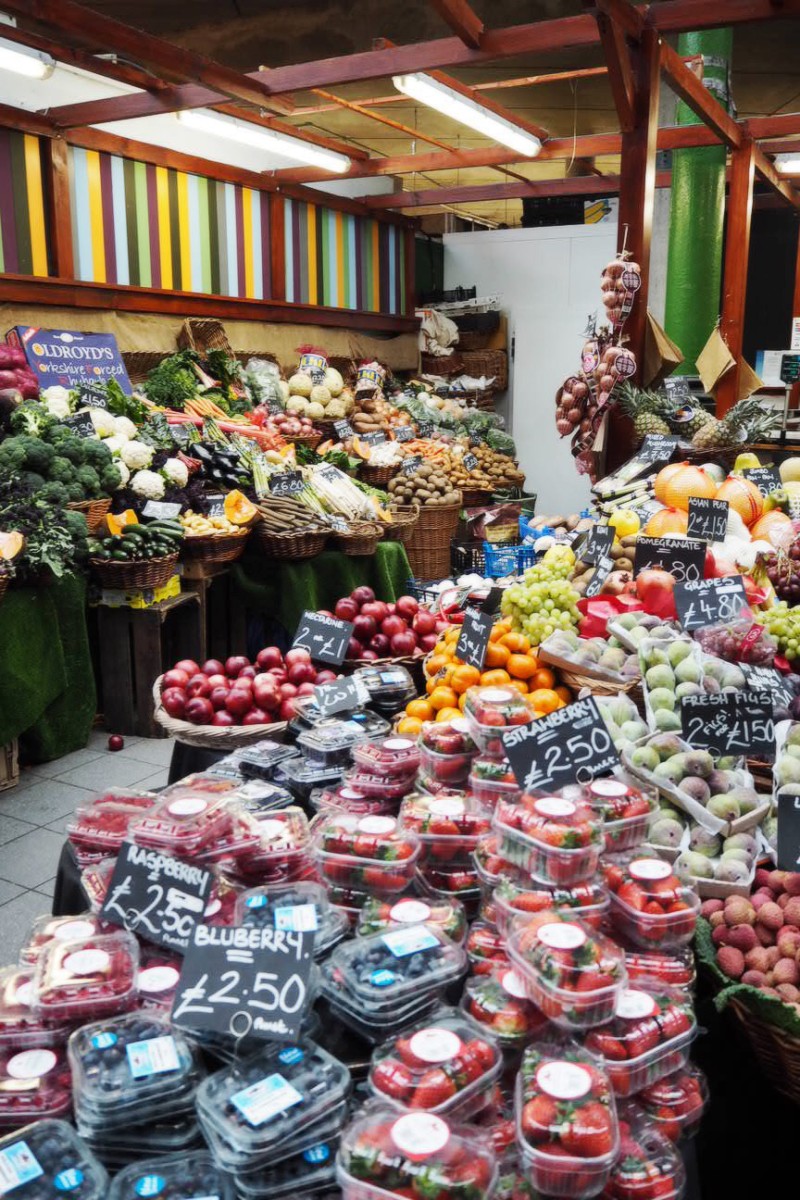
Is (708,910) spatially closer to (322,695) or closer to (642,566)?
(322,695)

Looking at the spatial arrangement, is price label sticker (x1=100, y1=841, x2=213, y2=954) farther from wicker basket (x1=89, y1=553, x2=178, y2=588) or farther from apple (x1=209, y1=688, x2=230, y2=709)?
wicker basket (x1=89, y1=553, x2=178, y2=588)

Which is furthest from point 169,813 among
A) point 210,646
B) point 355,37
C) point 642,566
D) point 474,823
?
point 355,37

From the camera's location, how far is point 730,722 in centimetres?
207

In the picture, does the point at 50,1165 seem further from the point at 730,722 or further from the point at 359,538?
the point at 359,538

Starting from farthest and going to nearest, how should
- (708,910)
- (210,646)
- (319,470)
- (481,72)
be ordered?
(481,72) → (319,470) → (210,646) → (708,910)

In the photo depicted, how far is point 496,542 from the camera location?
7.48 m

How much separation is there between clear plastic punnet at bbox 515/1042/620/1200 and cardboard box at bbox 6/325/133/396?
5715 mm

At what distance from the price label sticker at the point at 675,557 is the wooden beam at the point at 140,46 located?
4.28m

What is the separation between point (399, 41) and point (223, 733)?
344 inches

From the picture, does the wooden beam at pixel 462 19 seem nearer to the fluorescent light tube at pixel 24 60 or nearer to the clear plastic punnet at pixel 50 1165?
the fluorescent light tube at pixel 24 60

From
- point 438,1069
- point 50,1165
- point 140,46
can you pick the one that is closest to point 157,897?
point 50,1165

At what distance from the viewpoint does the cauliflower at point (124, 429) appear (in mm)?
5598

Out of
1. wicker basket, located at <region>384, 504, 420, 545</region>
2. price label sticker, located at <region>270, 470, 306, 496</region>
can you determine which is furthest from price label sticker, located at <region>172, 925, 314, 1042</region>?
wicker basket, located at <region>384, 504, 420, 545</region>

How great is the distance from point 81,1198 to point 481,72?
10999mm
